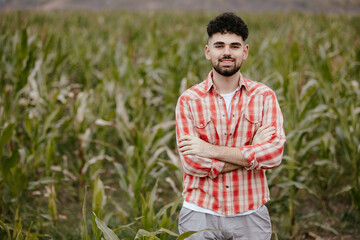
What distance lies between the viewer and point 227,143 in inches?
55.6

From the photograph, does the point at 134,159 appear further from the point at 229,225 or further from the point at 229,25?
the point at 229,25

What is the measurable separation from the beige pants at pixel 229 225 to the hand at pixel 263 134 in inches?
12.5


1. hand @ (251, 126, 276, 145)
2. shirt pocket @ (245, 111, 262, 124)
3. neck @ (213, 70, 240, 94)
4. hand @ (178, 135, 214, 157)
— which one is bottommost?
hand @ (178, 135, 214, 157)

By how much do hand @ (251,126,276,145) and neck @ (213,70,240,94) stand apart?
22 cm

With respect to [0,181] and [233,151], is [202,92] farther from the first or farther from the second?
[0,181]

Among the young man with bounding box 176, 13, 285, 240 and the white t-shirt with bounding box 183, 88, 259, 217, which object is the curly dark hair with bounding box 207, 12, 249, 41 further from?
the white t-shirt with bounding box 183, 88, 259, 217

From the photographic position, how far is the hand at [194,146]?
4.37ft

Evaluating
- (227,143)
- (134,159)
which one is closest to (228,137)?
(227,143)

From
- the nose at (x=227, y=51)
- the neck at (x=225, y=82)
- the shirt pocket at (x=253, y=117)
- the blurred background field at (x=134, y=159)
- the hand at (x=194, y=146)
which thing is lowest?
the blurred background field at (x=134, y=159)

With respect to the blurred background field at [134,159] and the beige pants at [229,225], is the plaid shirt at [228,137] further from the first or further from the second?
the blurred background field at [134,159]

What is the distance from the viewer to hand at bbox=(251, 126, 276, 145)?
134cm

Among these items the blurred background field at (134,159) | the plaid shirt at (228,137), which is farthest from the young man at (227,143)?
the blurred background field at (134,159)

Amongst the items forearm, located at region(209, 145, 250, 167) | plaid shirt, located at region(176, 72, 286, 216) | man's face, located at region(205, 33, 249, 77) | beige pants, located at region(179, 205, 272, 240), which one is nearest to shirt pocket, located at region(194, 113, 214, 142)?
plaid shirt, located at region(176, 72, 286, 216)

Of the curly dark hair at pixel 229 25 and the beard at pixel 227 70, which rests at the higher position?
the curly dark hair at pixel 229 25
